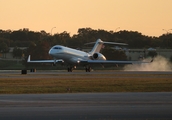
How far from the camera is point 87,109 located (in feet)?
69.1

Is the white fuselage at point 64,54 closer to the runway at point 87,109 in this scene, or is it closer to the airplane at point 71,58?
the airplane at point 71,58

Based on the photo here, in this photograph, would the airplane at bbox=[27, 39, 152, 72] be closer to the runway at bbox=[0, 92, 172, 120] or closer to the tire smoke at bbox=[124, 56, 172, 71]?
the tire smoke at bbox=[124, 56, 172, 71]

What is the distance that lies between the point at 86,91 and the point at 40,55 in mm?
91690

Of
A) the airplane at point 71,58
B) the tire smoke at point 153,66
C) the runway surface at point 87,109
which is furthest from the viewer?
the tire smoke at point 153,66

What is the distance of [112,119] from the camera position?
18.1 meters

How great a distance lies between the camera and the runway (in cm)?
1880

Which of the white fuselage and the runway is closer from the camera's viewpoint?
the runway

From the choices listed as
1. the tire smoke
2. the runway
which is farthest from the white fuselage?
the runway

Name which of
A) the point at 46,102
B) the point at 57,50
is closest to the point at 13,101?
the point at 46,102

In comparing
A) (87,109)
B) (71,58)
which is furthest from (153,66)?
(87,109)

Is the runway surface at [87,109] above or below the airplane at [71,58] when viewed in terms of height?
below

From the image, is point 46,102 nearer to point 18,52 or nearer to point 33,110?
point 33,110

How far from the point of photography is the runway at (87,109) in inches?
740

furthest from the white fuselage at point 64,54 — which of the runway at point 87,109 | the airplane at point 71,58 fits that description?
the runway at point 87,109
